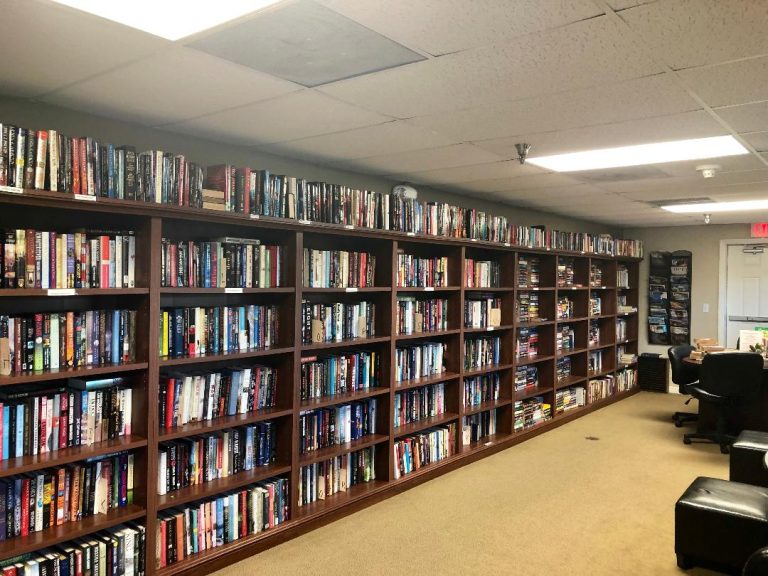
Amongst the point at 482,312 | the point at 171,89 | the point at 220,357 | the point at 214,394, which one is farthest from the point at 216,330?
the point at 482,312

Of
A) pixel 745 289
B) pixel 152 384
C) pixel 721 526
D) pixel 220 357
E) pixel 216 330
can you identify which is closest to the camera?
pixel 152 384

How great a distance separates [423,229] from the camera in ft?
14.3

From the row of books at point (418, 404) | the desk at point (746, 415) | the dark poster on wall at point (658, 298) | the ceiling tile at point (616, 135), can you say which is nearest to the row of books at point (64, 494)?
the row of books at point (418, 404)

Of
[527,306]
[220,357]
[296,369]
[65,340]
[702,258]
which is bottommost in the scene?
[296,369]

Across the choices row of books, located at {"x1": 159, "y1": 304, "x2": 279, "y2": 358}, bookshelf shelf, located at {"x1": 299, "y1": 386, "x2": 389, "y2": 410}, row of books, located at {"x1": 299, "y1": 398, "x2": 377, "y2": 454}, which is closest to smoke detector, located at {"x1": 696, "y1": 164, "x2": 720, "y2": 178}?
bookshelf shelf, located at {"x1": 299, "y1": 386, "x2": 389, "y2": 410}

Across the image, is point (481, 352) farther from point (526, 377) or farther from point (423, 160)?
point (423, 160)

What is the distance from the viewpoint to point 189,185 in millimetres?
2920

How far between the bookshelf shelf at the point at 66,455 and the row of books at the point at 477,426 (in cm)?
279

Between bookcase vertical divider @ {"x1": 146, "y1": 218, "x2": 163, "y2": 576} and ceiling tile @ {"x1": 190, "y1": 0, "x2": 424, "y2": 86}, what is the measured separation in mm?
987

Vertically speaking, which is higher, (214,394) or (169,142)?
(169,142)

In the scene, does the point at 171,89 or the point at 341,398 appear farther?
the point at 341,398

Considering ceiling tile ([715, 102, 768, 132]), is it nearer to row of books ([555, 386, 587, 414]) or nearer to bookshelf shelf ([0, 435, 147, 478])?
bookshelf shelf ([0, 435, 147, 478])

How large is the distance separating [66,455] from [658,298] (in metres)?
8.03

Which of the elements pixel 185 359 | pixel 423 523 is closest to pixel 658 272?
pixel 423 523
